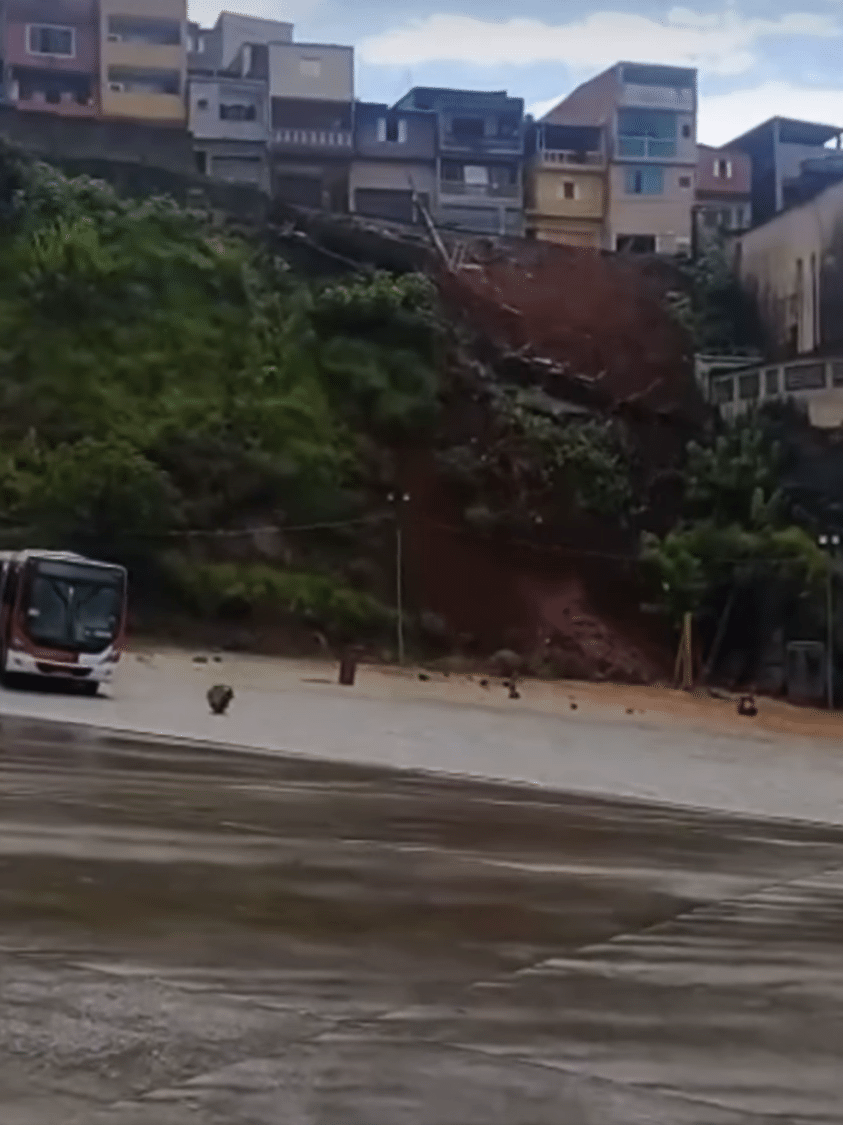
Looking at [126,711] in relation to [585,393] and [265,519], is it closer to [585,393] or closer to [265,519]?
[265,519]

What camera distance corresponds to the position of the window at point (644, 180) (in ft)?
176

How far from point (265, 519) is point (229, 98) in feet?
54.5

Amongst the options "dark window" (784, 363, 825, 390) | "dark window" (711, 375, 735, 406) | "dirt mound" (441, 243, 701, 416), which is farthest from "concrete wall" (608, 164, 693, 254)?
"dark window" (784, 363, 825, 390)

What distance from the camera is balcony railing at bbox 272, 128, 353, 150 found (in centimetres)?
5169

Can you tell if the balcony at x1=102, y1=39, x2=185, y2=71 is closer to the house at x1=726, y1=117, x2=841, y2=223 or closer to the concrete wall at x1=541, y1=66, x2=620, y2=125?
the concrete wall at x1=541, y1=66, x2=620, y2=125

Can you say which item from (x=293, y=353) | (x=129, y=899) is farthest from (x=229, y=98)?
(x=129, y=899)

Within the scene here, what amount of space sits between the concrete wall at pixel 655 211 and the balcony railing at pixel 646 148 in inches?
17.2

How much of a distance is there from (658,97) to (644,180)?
276 cm

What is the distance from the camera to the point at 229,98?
168 ft

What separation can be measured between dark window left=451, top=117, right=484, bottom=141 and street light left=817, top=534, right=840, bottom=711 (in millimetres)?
20482

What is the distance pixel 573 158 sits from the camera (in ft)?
176

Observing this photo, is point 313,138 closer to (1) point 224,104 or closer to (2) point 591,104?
(1) point 224,104

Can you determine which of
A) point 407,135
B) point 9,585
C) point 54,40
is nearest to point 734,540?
point 9,585

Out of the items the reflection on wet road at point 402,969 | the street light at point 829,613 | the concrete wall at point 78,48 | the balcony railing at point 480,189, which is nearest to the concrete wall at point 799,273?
the street light at point 829,613
